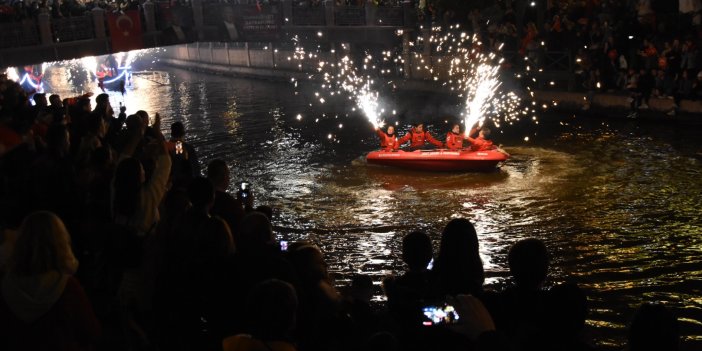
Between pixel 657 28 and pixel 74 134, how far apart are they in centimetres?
1929

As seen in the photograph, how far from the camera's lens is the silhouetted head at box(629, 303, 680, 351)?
11.5 ft

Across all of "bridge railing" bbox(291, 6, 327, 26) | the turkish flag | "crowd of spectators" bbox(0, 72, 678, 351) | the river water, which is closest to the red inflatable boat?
the river water

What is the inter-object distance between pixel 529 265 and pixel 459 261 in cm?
65

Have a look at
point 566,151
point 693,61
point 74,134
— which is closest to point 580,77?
point 693,61

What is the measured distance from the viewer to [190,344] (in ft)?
17.1

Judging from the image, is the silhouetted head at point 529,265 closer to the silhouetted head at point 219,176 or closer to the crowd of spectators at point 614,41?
the silhouetted head at point 219,176

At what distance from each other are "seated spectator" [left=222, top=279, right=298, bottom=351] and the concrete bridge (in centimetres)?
2986

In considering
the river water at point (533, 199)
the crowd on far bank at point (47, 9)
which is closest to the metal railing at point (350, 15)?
the crowd on far bank at point (47, 9)

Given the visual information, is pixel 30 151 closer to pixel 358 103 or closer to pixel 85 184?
pixel 85 184

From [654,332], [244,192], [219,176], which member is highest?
[219,176]

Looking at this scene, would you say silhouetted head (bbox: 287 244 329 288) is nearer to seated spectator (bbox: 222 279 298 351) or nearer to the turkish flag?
seated spectator (bbox: 222 279 298 351)

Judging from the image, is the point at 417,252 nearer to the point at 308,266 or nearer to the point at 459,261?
the point at 459,261

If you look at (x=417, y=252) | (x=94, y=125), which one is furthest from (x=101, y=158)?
(x=417, y=252)

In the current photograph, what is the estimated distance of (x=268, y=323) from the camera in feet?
12.6
